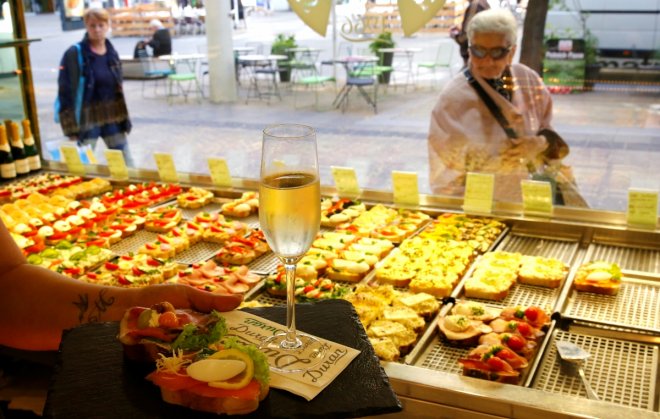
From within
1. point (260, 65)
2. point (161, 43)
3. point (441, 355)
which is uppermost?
point (161, 43)

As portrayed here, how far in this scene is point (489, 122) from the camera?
4.01 metres

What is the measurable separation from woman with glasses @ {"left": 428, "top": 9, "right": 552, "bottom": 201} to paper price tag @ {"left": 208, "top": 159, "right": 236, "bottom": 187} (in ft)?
3.88

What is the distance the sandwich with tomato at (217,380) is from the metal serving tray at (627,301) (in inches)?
62.9

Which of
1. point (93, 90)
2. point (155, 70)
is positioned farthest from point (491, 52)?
point (155, 70)

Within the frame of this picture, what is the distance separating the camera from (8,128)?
422 centimetres

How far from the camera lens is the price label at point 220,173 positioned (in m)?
4.02

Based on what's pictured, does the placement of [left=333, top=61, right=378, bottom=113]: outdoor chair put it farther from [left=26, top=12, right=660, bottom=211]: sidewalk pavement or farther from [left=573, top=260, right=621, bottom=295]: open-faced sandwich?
[left=573, top=260, right=621, bottom=295]: open-faced sandwich

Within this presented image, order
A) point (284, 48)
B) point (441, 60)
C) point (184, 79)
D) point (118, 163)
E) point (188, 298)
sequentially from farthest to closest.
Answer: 1. point (184, 79)
2. point (284, 48)
3. point (441, 60)
4. point (118, 163)
5. point (188, 298)

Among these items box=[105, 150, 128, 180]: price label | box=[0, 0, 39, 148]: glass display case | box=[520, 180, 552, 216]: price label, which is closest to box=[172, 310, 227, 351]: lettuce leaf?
box=[520, 180, 552, 216]: price label

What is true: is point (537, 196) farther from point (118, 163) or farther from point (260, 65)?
point (260, 65)

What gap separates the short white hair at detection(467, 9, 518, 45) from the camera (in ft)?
12.6

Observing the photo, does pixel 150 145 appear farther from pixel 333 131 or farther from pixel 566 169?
pixel 566 169

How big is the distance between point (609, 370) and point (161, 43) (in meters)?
5.69

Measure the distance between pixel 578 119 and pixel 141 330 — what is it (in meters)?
4.64
